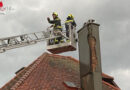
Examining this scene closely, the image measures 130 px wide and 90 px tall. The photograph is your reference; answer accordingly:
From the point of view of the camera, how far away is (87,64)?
46.7ft

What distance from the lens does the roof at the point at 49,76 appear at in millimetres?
14469

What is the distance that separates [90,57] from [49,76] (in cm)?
288

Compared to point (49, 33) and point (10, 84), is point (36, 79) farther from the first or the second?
point (49, 33)

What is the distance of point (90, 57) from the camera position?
14.0m

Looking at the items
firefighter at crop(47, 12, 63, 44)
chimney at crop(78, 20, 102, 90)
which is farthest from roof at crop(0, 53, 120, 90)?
firefighter at crop(47, 12, 63, 44)

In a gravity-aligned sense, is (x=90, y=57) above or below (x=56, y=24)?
below

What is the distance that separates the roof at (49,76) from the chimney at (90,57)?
1.10 meters

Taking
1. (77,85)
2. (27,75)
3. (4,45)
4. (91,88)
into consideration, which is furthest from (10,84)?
(91,88)

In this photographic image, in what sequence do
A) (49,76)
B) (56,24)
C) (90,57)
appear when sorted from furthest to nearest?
(56,24) → (49,76) → (90,57)

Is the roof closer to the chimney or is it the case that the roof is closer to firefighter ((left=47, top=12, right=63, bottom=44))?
the chimney

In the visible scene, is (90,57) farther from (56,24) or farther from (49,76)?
(56,24)

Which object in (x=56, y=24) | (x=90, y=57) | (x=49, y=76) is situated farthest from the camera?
(x=56, y=24)

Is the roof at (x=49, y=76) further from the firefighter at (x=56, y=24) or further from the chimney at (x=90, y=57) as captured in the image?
the firefighter at (x=56, y=24)

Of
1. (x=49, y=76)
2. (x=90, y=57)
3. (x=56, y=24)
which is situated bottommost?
(x=49, y=76)
